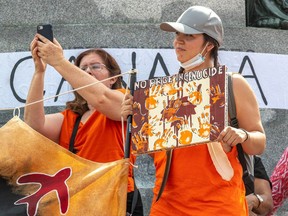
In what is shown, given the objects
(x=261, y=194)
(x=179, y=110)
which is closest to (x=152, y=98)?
(x=179, y=110)

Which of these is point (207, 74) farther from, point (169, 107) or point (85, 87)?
point (85, 87)

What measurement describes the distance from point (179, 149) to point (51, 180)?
73 centimetres

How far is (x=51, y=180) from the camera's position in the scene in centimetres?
533

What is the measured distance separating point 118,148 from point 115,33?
277 centimetres

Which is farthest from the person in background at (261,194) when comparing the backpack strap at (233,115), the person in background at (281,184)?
the backpack strap at (233,115)

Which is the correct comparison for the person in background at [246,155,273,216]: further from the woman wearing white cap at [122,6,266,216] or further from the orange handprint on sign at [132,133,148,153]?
the orange handprint on sign at [132,133,148,153]

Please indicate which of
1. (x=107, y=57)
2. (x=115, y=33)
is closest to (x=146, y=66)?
(x=115, y=33)

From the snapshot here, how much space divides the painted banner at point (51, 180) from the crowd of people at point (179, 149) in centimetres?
32

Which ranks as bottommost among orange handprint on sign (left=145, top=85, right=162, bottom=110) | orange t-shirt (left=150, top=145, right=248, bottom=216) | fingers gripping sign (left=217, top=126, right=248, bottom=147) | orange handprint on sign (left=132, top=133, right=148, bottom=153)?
orange t-shirt (left=150, top=145, right=248, bottom=216)

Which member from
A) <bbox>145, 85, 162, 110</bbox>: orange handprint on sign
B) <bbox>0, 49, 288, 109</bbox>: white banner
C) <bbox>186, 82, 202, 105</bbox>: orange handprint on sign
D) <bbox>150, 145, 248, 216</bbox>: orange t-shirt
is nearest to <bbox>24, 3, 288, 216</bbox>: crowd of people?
<bbox>150, 145, 248, 216</bbox>: orange t-shirt

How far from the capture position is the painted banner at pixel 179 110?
197 inches

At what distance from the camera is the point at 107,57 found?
20.2 ft

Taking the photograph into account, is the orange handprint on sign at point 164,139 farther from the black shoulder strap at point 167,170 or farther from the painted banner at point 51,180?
the painted banner at point 51,180

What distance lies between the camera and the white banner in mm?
8320
